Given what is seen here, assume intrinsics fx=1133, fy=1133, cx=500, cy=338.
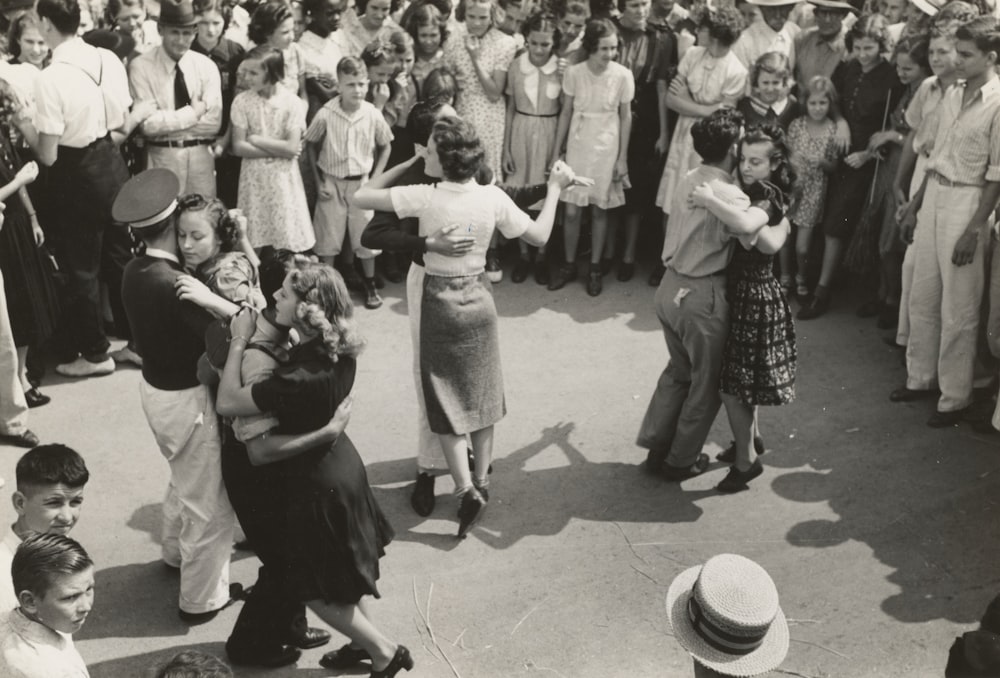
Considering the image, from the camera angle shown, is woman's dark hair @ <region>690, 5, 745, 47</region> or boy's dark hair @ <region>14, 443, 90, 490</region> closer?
boy's dark hair @ <region>14, 443, 90, 490</region>

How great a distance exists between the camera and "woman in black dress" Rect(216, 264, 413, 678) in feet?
12.9

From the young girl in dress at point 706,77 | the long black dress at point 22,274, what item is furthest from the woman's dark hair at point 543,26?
the long black dress at point 22,274

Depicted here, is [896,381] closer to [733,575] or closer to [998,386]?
[998,386]

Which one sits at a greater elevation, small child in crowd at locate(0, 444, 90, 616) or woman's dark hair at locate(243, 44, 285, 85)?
woman's dark hair at locate(243, 44, 285, 85)

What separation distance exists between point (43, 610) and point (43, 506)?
0.72 metres

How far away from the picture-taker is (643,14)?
8.02 m

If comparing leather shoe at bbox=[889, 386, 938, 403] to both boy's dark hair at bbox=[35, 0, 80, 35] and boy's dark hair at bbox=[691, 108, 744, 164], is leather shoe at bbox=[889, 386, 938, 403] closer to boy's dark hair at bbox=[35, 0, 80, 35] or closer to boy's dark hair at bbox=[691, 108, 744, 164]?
boy's dark hair at bbox=[691, 108, 744, 164]

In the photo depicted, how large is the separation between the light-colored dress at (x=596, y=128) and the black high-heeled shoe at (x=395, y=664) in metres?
4.09

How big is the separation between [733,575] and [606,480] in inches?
114

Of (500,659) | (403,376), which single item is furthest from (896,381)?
(500,659)

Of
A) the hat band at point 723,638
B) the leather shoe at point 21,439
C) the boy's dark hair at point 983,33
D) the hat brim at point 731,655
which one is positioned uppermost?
the boy's dark hair at point 983,33

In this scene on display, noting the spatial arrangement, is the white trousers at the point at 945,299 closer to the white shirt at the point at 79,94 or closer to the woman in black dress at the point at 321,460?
the woman in black dress at the point at 321,460

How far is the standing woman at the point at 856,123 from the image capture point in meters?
7.38

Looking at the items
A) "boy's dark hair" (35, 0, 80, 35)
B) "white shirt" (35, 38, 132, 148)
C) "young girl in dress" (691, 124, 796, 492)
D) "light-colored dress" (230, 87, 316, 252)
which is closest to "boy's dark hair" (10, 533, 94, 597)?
"young girl in dress" (691, 124, 796, 492)
